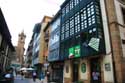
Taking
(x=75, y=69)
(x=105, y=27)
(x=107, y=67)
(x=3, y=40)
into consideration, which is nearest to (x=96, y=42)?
(x=105, y=27)

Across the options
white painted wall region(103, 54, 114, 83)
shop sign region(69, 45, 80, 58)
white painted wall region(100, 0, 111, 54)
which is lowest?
white painted wall region(103, 54, 114, 83)

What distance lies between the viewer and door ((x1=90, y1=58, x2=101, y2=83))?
45.0 ft

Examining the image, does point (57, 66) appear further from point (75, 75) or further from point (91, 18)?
point (91, 18)

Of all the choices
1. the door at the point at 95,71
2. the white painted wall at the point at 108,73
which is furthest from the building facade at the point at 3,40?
the white painted wall at the point at 108,73

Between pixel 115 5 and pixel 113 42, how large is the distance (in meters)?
3.98

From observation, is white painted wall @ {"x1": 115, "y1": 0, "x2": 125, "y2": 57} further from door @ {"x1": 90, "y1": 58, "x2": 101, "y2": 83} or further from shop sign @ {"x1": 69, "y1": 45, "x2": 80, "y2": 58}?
shop sign @ {"x1": 69, "y1": 45, "x2": 80, "y2": 58}

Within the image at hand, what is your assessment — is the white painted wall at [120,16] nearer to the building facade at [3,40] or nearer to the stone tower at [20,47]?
the building facade at [3,40]

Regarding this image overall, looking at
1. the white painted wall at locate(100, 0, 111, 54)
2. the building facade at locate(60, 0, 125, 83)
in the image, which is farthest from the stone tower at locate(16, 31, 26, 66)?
the white painted wall at locate(100, 0, 111, 54)

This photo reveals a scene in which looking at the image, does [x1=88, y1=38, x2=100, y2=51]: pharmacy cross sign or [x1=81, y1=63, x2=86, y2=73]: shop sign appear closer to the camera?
[x1=88, y1=38, x2=100, y2=51]: pharmacy cross sign

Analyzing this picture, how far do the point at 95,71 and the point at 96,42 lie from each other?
3077 mm

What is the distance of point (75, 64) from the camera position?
17422 millimetres

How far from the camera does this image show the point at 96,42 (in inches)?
519

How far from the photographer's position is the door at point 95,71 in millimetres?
13703

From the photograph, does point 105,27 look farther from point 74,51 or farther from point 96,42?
point 74,51
